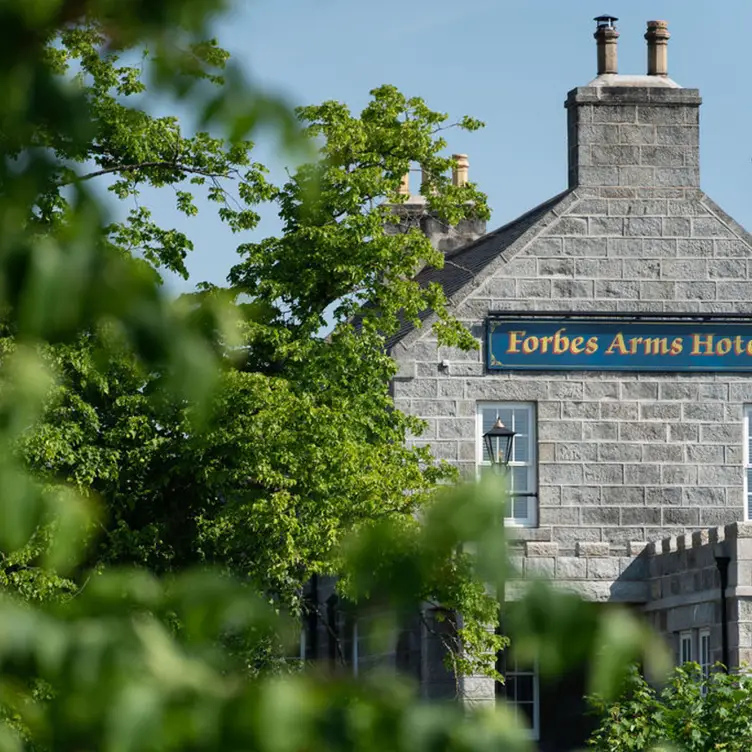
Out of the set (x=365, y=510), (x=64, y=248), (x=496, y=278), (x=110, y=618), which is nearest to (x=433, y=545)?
(x=110, y=618)

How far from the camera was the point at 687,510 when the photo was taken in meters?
26.3

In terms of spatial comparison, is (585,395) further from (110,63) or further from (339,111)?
(110,63)

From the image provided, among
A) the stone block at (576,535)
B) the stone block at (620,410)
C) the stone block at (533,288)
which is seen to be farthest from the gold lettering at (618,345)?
the stone block at (576,535)

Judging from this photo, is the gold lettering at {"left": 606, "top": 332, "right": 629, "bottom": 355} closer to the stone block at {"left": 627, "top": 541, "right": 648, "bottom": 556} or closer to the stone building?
the stone building

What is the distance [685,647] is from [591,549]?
6.44 feet

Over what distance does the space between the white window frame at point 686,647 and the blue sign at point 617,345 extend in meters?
3.97

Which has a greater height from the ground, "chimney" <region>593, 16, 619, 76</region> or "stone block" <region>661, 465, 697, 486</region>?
"chimney" <region>593, 16, 619, 76</region>

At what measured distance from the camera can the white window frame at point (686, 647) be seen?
2436 centimetres

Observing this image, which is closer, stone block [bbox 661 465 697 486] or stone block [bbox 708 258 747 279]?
stone block [bbox 661 465 697 486]

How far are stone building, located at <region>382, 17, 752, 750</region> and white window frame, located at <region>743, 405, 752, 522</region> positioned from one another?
1.1 inches

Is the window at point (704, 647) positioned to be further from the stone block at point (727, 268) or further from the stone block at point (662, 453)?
the stone block at point (727, 268)

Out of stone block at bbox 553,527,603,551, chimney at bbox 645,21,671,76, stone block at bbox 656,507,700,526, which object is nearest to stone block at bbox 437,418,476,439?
stone block at bbox 553,527,603,551

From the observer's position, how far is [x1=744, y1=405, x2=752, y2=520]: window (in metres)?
26.4

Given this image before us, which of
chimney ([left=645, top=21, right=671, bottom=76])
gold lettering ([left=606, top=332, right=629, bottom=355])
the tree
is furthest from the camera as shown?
chimney ([left=645, top=21, right=671, bottom=76])
